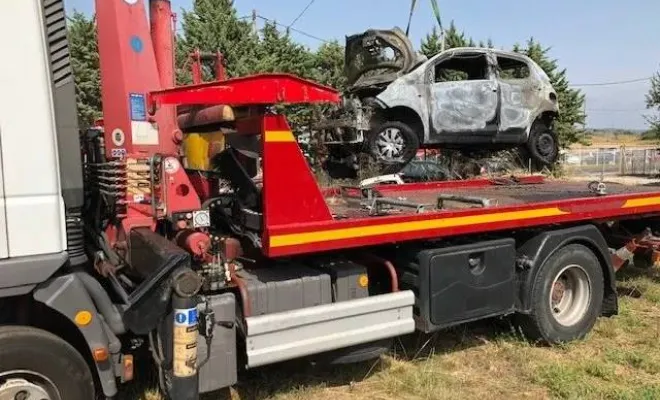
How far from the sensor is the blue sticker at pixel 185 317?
9.98 ft

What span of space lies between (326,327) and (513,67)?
10.1 metres

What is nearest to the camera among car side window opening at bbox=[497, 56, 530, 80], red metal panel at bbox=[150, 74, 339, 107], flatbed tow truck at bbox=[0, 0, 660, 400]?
flatbed tow truck at bbox=[0, 0, 660, 400]

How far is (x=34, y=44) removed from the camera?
277 cm

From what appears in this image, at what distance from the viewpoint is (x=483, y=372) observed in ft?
14.7

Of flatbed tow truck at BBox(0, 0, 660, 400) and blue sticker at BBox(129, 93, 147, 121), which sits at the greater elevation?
blue sticker at BBox(129, 93, 147, 121)

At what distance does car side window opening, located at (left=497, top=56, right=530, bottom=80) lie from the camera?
39.9 feet

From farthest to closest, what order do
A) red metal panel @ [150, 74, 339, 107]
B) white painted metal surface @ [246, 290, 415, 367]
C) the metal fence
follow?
the metal fence < white painted metal surface @ [246, 290, 415, 367] < red metal panel @ [150, 74, 339, 107]

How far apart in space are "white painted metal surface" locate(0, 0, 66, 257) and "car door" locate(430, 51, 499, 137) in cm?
891

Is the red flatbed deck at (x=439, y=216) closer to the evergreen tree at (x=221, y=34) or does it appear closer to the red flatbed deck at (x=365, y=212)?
the red flatbed deck at (x=365, y=212)

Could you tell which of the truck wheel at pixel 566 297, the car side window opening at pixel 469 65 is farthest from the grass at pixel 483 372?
the car side window opening at pixel 469 65

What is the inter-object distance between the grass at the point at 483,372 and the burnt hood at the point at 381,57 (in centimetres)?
673

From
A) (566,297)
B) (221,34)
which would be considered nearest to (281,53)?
(221,34)

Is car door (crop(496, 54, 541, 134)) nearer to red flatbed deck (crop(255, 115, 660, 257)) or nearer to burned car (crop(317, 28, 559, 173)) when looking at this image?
burned car (crop(317, 28, 559, 173))

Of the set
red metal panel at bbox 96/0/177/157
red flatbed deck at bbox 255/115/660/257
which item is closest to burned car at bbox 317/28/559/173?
red flatbed deck at bbox 255/115/660/257
